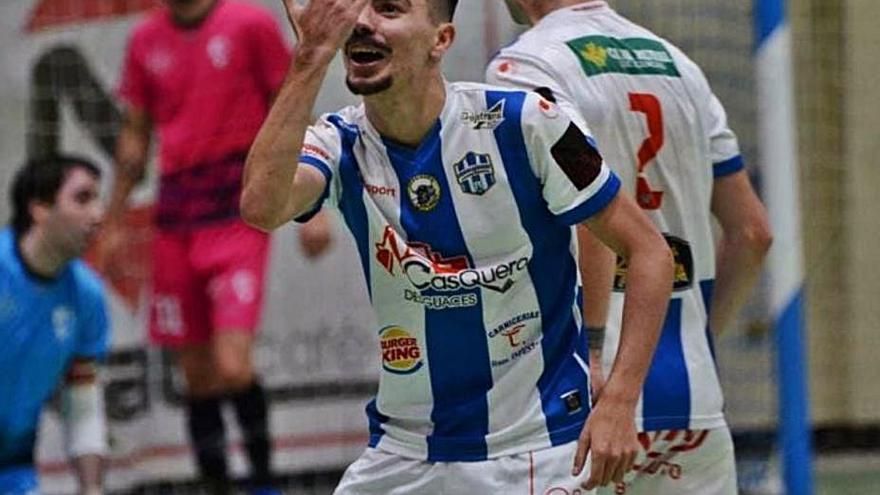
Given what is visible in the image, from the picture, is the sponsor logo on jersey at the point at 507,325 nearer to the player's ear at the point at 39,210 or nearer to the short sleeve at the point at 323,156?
the short sleeve at the point at 323,156

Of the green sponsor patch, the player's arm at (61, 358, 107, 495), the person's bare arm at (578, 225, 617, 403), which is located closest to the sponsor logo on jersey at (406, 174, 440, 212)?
the person's bare arm at (578, 225, 617, 403)

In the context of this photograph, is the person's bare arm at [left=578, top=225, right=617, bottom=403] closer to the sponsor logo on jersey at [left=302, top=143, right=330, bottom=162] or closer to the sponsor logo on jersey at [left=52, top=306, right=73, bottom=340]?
the sponsor logo on jersey at [left=302, top=143, right=330, bottom=162]

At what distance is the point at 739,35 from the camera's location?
8.20 m

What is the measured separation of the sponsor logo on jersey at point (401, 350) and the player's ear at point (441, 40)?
0.57 metres

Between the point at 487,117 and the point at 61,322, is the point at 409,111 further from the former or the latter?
the point at 61,322

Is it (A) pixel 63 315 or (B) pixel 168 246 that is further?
(B) pixel 168 246

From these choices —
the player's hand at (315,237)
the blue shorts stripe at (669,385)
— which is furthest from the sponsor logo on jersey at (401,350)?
the player's hand at (315,237)

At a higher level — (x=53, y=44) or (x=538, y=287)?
(x=53, y=44)

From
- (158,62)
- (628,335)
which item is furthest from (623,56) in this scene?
(158,62)

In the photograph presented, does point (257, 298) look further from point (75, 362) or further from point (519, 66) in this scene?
point (519, 66)

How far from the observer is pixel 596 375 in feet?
15.6

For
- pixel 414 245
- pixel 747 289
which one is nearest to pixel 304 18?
pixel 414 245

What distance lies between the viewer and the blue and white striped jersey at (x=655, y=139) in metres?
4.93

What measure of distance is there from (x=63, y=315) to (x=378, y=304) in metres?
3.32
